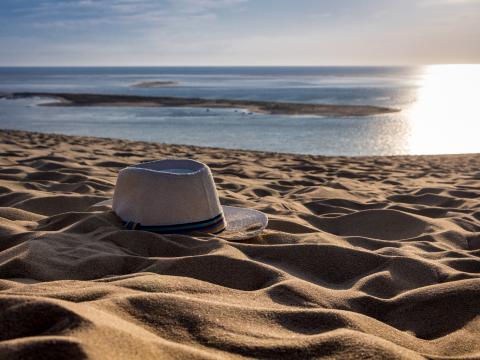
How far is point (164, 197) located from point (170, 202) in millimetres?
40

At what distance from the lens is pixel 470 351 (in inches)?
66.2

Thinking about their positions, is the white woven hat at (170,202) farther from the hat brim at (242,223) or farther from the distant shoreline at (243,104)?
the distant shoreline at (243,104)

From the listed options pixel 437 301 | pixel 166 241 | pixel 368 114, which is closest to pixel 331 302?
pixel 437 301

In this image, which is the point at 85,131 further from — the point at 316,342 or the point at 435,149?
the point at 316,342

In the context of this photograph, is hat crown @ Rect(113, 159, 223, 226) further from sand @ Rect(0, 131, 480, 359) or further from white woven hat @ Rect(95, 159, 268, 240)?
sand @ Rect(0, 131, 480, 359)

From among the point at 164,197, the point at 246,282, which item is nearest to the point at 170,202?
the point at 164,197

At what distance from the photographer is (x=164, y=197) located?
2758 millimetres

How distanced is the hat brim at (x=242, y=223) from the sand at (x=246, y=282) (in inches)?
2.9

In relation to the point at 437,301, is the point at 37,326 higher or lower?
higher

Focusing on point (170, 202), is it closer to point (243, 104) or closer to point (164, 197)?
point (164, 197)

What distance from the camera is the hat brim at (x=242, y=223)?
9.49 ft

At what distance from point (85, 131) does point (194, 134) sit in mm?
3119

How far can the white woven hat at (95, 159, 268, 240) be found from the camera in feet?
9.05

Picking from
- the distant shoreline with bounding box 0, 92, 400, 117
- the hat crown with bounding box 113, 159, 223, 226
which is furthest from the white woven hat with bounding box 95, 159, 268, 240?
the distant shoreline with bounding box 0, 92, 400, 117
